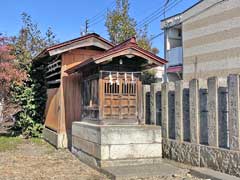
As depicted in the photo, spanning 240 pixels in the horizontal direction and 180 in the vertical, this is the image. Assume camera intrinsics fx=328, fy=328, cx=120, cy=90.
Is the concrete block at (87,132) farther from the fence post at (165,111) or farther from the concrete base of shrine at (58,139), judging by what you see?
the fence post at (165,111)

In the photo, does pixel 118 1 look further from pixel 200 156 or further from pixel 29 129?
pixel 200 156

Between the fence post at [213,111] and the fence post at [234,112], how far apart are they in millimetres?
438

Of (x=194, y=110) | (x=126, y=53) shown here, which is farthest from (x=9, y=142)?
(x=194, y=110)

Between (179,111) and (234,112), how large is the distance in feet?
6.20

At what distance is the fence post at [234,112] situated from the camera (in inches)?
249

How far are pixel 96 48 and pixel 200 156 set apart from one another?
20.9ft

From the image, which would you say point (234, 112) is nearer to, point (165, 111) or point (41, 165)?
point (165, 111)

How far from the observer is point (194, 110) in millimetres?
7562

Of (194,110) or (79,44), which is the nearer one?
(194,110)

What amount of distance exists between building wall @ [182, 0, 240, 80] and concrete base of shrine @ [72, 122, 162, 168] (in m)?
16.3

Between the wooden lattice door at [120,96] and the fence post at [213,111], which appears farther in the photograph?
A: the wooden lattice door at [120,96]

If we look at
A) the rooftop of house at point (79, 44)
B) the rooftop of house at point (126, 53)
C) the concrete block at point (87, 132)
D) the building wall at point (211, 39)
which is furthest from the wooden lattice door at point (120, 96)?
the building wall at point (211, 39)

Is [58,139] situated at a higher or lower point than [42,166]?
higher

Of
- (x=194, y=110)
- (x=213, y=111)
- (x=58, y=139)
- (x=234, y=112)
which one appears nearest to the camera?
(x=234, y=112)
